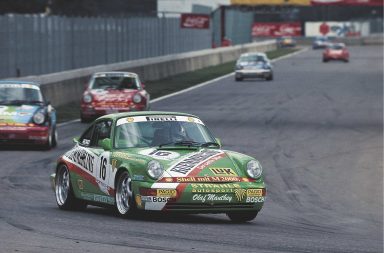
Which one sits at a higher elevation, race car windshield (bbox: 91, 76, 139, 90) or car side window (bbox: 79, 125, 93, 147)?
car side window (bbox: 79, 125, 93, 147)

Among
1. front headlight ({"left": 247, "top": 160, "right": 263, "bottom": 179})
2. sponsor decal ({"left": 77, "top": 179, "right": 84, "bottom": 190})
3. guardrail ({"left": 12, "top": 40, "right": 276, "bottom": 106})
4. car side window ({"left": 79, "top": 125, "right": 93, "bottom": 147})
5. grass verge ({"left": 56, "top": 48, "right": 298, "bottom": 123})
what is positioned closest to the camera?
front headlight ({"left": 247, "top": 160, "right": 263, "bottom": 179})

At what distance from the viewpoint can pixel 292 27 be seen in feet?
598

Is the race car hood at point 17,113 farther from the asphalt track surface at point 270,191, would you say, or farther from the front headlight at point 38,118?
the asphalt track surface at point 270,191

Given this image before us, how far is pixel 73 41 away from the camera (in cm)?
4806

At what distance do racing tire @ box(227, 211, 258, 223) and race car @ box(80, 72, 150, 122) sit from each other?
741 inches

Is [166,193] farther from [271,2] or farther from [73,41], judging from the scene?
[271,2]

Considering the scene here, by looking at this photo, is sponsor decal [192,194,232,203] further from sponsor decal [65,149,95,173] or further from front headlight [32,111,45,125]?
front headlight [32,111,45,125]

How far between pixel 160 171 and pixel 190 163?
41 cm

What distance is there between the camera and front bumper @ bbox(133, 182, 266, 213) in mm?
13023

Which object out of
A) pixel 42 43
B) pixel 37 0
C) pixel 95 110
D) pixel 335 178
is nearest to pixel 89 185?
pixel 335 178

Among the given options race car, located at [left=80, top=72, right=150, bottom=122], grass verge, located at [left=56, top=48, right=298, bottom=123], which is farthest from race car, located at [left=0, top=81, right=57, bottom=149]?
grass verge, located at [left=56, top=48, right=298, bottom=123]

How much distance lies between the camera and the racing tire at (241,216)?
45.2 ft

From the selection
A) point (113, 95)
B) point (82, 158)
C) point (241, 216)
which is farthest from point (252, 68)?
point (241, 216)

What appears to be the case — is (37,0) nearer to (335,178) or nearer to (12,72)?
(12,72)
